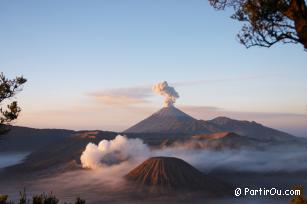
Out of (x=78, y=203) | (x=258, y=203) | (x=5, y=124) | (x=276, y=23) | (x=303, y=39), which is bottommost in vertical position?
(x=258, y=203)

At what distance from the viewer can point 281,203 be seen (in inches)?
7554

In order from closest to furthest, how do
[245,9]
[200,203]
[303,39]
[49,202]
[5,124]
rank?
1. [303,39]
2. [245,9]
3. [49,202]
4. [5,124]
5. [200,203]

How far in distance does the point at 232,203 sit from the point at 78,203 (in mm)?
182408

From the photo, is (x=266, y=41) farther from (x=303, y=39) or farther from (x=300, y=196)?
(x=300, y=196)

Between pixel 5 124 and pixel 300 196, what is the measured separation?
19881 millimetres

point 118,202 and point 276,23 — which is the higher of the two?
point 276,23

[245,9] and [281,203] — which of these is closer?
[245,9]

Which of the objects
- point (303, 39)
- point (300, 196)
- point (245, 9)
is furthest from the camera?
point (245, 9)

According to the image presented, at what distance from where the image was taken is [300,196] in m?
13.5

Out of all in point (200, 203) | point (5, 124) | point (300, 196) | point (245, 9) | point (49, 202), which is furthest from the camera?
point (200, 203)

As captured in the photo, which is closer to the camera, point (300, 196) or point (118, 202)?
point (300, 196)

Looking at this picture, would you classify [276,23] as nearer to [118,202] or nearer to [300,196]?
[300,196]

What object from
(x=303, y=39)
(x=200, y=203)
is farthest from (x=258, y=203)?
(x=303, y=39)

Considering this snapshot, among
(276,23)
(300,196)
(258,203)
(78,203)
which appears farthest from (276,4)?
(258,203)
